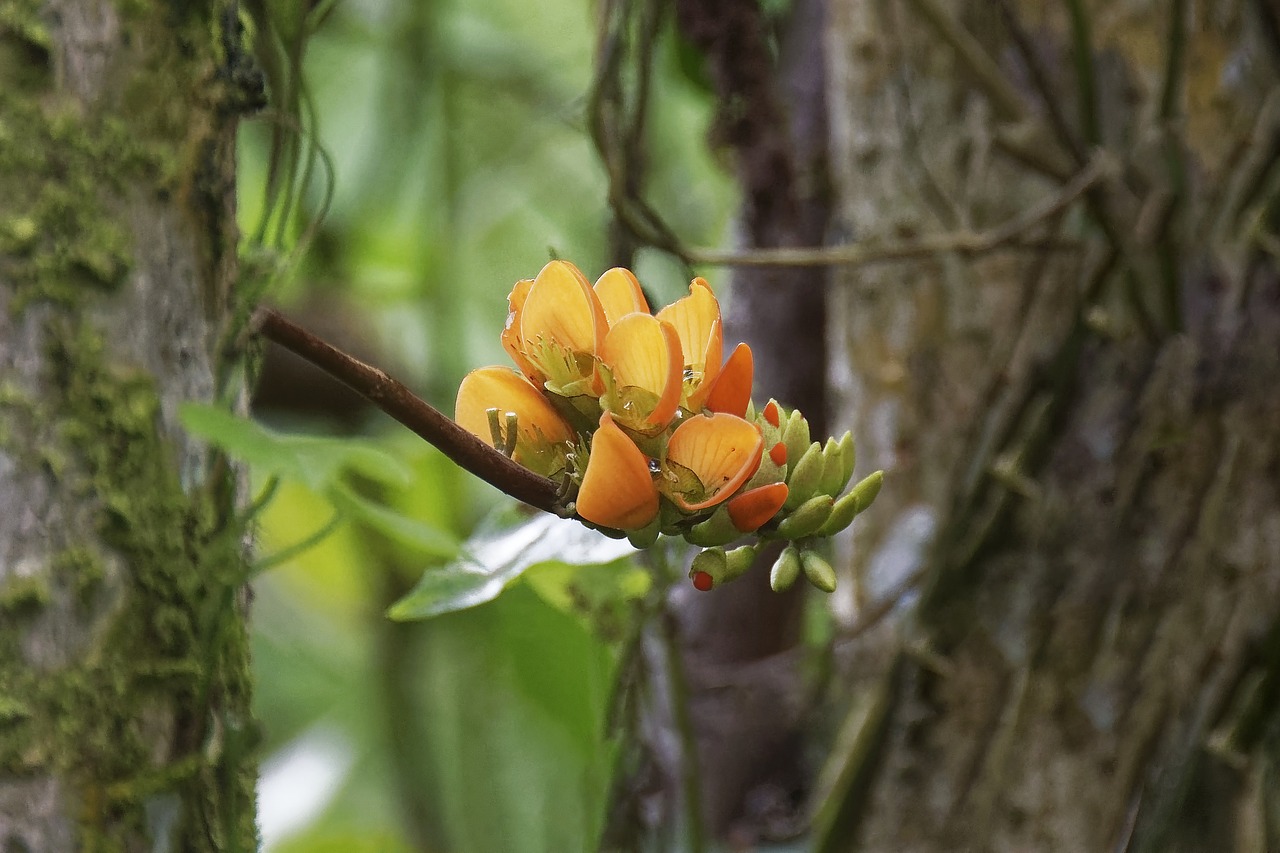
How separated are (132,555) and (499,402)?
163mm

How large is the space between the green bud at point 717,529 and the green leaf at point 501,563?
189 mm

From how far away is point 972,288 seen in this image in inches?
39.4

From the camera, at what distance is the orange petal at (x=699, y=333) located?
0.35 m

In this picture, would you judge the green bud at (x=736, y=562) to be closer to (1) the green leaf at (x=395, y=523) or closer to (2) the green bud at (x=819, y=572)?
(2) the green bud at (x=819, y=572)

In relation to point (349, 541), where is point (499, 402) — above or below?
below

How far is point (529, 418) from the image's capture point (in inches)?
14.7

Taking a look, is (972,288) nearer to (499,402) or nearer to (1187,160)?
(1187,160)

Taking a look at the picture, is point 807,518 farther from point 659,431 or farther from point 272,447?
point 272,447

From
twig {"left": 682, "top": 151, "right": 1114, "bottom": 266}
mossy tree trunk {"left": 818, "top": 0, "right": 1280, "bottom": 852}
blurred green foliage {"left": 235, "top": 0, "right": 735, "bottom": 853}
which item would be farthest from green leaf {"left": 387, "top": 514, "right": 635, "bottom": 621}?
mossy tree trunk {"left": 818, "top": 0, "right": 1280, "bottom": 852}

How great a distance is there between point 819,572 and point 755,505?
0.10 ft

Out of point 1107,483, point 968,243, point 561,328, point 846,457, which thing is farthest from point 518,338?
point 1107,483

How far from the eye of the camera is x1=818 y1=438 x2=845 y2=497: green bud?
38 centimetres

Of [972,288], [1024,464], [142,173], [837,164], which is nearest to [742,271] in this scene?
[837,164]

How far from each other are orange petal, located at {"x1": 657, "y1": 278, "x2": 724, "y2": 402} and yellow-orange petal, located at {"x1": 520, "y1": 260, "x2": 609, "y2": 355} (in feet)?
0.09
